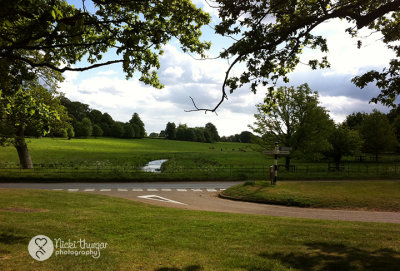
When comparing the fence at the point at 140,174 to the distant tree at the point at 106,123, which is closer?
the fence at the point at 140,174

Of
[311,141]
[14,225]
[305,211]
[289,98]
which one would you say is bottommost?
[305,211]

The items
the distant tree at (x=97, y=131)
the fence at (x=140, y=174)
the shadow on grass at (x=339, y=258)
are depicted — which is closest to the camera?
the shadow on grass at (x=339, y=258)

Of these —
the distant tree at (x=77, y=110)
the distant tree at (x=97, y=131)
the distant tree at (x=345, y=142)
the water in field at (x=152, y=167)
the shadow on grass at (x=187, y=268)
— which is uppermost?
the distant tree at (x=77, y=110)

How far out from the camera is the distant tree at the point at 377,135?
61562 millimetres

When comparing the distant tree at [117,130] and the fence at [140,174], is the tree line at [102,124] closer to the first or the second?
the distant tree at [117,130]

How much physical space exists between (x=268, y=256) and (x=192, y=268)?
181 centimetres

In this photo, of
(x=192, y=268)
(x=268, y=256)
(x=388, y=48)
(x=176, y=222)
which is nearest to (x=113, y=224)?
(x=176, y=222)

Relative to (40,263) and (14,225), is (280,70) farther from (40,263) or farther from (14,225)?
(14,225)

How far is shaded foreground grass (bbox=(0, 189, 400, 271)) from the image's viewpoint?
5.57 m

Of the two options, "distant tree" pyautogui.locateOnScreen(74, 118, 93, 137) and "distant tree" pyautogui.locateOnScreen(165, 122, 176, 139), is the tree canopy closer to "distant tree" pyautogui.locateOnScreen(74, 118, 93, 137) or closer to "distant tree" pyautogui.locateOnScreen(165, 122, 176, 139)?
"distant tree" pyautogui.locateOnScreen(74, 118, 93, 137)

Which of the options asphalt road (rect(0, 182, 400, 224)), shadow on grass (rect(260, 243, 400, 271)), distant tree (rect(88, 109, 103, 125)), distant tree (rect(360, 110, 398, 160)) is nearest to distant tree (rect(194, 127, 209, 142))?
distant tree (rect(88, 109, 103, 125))

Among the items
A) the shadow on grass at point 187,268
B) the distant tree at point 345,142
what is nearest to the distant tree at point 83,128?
the distant tree at point 345,142

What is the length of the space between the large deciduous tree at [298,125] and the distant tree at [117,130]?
8433 centimetres

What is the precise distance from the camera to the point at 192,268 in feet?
17.7
